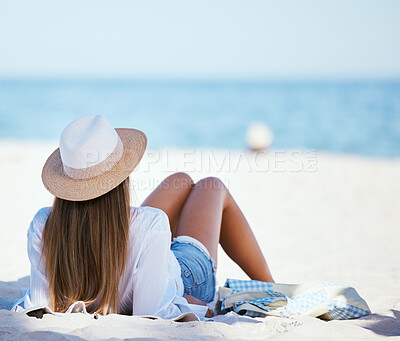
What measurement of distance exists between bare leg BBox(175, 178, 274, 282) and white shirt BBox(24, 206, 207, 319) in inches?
26.5

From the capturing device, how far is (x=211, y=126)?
933 inches

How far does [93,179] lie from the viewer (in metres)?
2.17

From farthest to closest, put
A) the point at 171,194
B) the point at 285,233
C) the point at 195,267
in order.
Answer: the point at 285,233
the point at 171,194
the point at 195,267

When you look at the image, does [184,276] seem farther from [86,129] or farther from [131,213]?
[86,129]

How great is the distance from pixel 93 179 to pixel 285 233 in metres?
3.44

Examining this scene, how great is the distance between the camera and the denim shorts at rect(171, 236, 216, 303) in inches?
105

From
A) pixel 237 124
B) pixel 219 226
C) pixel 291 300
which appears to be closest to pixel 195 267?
pixel 219 226

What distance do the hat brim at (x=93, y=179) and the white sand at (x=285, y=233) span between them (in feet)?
1.66

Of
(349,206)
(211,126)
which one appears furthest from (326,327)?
(211,126)

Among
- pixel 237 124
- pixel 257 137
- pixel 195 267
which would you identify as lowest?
pixel 195 267

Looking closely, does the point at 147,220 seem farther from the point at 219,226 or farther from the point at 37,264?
the point at 219,226

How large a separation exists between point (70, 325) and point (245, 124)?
2301cm

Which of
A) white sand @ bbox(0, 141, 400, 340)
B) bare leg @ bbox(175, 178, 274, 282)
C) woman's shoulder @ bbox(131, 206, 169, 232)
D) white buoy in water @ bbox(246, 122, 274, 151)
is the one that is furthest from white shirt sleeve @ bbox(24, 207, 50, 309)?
white buoy in water @ bbox(246, 122, 274, 151)

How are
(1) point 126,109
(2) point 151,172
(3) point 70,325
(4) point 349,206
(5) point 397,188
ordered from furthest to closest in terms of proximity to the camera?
(1) point 126,109, (2) point 151,172, (5) point 397,188, (4) point 349,206, (3) point 70,325
